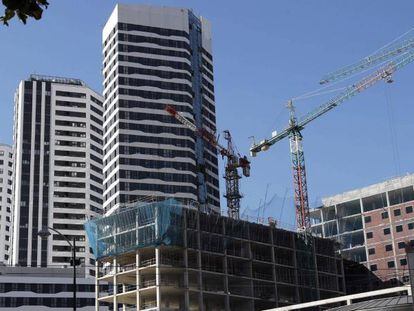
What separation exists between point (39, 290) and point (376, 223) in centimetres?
7627

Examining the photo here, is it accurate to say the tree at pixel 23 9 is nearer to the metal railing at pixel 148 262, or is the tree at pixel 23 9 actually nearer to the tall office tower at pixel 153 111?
the metal railing at pixel 148 262

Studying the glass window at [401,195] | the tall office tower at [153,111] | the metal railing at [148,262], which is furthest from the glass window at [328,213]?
the metal railing at [148,262]

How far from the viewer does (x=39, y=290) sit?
503 feet

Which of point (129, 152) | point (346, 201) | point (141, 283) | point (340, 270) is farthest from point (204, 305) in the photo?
point (346, 201)

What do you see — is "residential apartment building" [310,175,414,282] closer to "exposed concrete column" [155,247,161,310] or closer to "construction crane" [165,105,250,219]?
"construction crane" [165,105,250,219]

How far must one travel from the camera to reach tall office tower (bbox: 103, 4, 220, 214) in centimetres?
17025

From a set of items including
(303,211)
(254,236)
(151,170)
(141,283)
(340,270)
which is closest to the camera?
(141,283)

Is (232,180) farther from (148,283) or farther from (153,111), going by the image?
(148,283)

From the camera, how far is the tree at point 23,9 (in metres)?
6.72

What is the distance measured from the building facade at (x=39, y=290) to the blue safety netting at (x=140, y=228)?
4498cm

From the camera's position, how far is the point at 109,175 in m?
173

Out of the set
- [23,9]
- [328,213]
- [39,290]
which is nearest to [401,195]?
[328,213]

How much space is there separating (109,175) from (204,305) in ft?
225

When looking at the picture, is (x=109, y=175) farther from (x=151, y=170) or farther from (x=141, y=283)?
(x=141, y=283)
